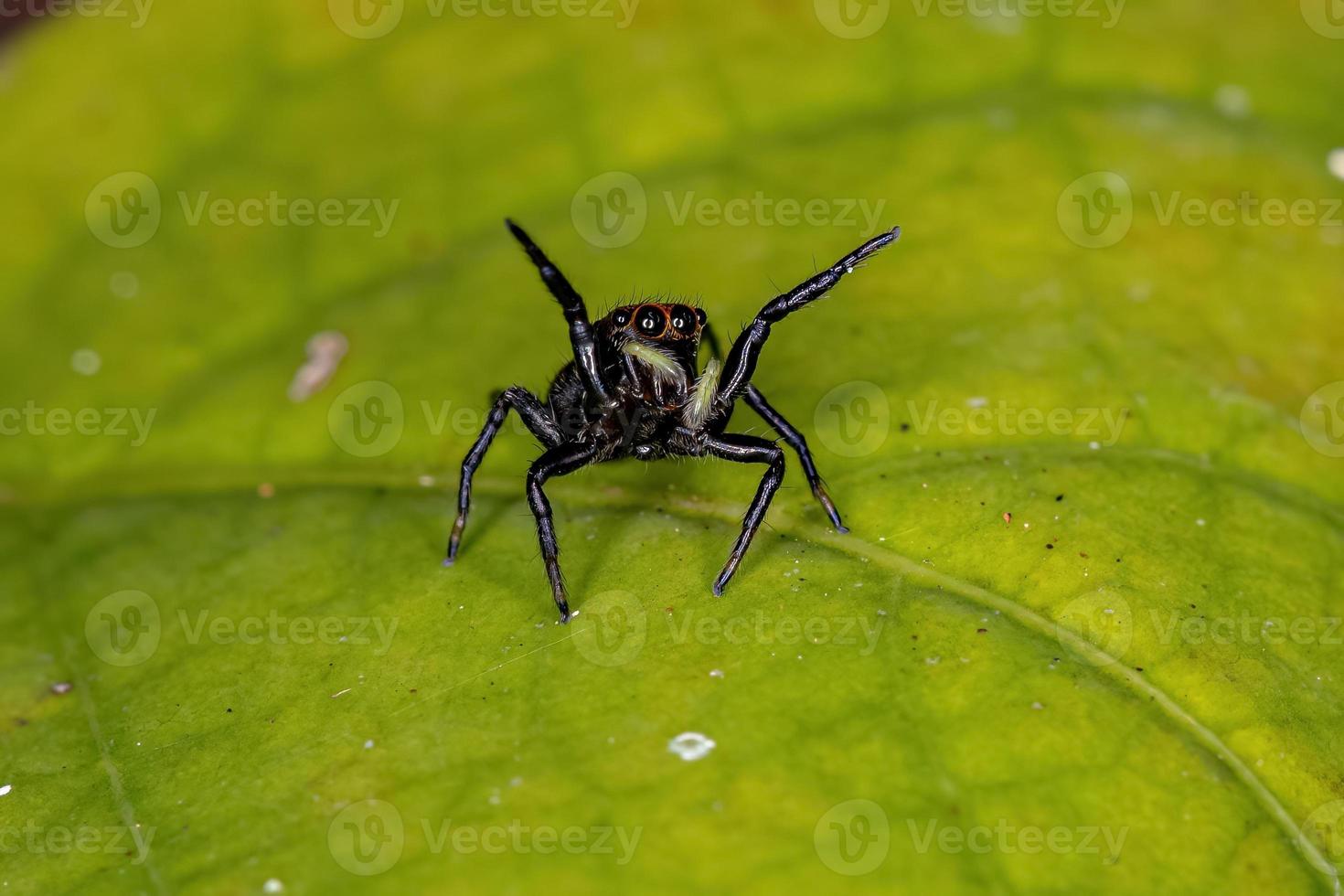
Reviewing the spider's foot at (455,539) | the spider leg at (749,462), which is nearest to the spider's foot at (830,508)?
the spider leg at (749,462)

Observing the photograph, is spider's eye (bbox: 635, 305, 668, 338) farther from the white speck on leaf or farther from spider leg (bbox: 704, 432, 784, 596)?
the white speck on leaf

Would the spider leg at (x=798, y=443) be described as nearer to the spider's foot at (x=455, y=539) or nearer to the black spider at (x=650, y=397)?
the black spider at (x=650, y=397)

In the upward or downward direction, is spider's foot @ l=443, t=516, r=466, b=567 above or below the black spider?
below

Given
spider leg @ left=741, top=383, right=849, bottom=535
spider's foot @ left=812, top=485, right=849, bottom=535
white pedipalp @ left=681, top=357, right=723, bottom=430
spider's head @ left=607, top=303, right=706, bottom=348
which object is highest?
spider's head @ left=607, top=303, right=706, bottom=348

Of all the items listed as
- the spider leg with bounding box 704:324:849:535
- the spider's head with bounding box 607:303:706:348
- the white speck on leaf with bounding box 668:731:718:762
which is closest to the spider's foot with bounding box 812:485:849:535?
the spider leg with bounding box 704:324:849:535

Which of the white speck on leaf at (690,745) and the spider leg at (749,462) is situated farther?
the spider leg at (749,462)

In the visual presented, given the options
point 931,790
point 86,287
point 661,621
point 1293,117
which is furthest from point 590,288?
point 1293,117

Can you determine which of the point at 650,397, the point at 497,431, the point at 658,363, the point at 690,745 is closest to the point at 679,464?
the point at 650,397
